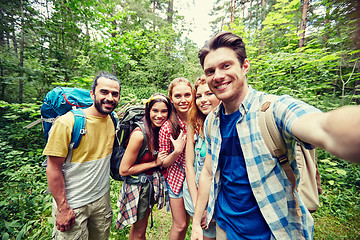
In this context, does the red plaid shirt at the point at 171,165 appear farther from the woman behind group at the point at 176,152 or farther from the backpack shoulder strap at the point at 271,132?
the backpack shoulder strap at the point at 271,132

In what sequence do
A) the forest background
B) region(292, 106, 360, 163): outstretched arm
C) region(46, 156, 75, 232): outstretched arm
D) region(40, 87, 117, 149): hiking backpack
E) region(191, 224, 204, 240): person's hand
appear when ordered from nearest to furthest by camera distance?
1. region(292, 106, 360, 163): outstretched arm
2. region(191, 224, 204, 240): person's hand
3. region(46, 156, 75, 232): outstretched arm
4. region(40, 87, 117, 149): hiking backpack
5. the forest background

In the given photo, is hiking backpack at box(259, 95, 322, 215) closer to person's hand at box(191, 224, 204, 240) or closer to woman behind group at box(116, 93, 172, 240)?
person's hand at box(191, 224, 204, 240)

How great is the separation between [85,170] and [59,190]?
31cm

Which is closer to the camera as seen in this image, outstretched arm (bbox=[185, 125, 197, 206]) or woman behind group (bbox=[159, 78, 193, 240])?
outstretched arm (bbox=[185, 125, 197, 206])

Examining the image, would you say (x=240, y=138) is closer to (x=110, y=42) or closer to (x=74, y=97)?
(x=74, y=97)

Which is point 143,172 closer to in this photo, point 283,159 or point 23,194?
point 283,159

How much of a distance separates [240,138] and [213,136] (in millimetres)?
303

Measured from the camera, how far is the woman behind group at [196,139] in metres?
1.81

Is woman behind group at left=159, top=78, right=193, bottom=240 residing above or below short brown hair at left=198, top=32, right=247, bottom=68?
below

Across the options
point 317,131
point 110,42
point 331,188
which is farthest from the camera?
point 110,42

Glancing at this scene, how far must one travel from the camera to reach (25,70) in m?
4.61

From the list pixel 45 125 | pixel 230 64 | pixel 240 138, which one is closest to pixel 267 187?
pixel 240 138

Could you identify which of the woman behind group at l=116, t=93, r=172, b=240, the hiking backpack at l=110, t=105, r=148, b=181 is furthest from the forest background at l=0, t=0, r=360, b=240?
the hiking backpack at l=110, t=105, r=148, b=181

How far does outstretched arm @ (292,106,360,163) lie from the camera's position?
497 mm
